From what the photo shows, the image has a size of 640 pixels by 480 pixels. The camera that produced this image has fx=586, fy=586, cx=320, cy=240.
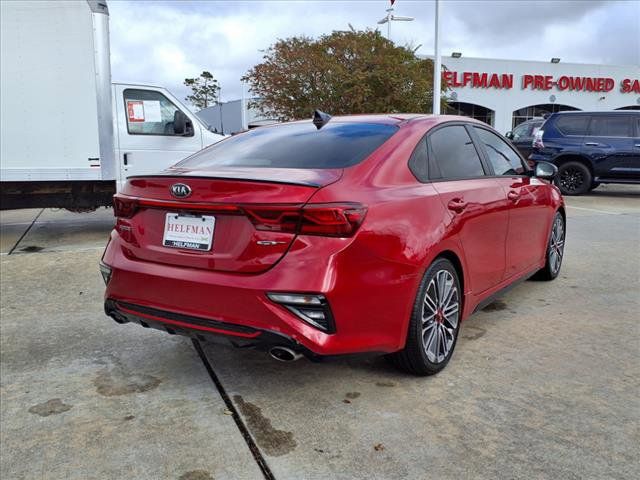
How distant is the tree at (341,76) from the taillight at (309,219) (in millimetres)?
15500

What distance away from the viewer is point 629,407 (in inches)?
117

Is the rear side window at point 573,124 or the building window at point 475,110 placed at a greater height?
the building window at point 475,110

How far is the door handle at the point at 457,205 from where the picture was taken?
3.45m

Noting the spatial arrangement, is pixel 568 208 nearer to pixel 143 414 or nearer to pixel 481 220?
pixel 481 220

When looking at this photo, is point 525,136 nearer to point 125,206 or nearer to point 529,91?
point 125,206

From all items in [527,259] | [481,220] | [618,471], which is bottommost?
[618,471]

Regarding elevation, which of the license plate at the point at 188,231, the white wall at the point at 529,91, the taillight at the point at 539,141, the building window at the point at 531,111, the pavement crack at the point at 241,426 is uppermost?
the white wall at the point at 529,91

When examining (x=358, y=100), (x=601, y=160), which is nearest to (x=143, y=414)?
(x=601, y=160)

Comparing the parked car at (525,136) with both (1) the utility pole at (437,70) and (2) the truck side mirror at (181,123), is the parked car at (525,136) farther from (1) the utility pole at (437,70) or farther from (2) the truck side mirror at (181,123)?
(2) the truck side mirror at (181,123)

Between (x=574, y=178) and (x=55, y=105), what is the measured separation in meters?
10.6

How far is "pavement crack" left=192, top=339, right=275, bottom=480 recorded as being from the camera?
2484 mm

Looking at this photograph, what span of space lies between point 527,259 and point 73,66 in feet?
20.3

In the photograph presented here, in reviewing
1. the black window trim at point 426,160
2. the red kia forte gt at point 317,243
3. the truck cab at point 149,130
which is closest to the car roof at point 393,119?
the red kia forte gt at point 317,243

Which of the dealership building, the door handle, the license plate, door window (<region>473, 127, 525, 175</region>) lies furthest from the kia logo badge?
the dealership building
